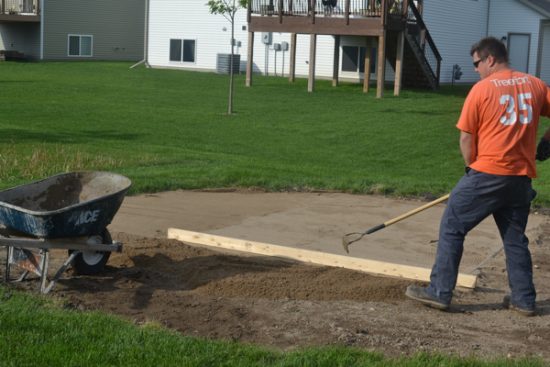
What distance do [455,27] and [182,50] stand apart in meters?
14.3

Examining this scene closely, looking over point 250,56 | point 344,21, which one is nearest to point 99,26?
point 250,56

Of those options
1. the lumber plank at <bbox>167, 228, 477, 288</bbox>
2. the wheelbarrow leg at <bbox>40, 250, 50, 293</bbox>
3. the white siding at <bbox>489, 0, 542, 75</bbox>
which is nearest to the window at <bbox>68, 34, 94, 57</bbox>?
the white siding at <bbox>489, 0, 542, 75</bbox>

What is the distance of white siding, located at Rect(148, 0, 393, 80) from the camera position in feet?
136

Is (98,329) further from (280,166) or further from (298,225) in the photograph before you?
(280,166)

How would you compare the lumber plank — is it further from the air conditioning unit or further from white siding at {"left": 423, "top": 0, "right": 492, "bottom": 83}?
the air conditioning unit

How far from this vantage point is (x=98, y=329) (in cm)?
599

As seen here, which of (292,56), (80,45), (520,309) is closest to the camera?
(520,309)

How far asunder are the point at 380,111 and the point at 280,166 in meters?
11.6

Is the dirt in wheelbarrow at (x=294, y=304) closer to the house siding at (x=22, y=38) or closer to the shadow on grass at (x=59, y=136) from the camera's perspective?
the shadow on grass at (x=59, y=136)

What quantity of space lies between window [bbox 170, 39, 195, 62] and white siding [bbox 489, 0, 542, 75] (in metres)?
15.1

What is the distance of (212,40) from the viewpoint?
4572cm

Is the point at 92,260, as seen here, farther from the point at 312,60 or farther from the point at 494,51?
the point at 312,60

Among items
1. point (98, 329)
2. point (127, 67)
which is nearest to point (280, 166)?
point (98, 329)

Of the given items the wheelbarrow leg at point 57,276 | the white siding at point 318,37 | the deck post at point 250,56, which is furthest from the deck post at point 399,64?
the wheelbarrow leg at point 57,276
